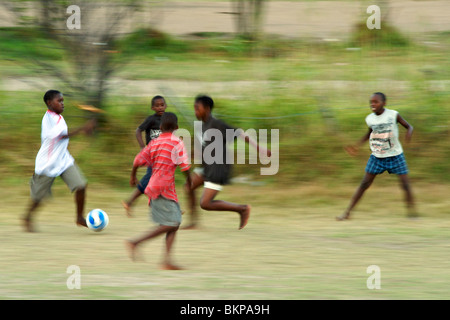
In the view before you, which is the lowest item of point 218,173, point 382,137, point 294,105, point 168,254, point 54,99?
point 168,254

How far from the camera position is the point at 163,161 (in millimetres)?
6230

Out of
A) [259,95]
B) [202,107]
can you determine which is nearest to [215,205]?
[202,107]

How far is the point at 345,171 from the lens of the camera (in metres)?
10.7

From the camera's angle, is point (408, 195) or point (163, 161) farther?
point (408, 195)

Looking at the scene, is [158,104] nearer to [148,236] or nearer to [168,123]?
[168,123]

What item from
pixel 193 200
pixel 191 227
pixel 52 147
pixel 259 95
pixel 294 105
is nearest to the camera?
pixel 52 147

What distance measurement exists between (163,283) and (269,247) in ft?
6.36

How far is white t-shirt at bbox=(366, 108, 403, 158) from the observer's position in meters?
8.62

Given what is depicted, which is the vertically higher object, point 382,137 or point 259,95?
point 259,95

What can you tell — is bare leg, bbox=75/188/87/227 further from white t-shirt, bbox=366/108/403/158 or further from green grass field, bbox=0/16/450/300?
white t-shirt, bbox=366/108/403/158

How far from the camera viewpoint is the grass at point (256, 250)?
216 inches

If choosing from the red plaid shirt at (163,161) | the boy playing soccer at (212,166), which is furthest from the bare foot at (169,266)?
the boy playing soccer at (212,166)

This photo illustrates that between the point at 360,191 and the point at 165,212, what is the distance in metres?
3.43

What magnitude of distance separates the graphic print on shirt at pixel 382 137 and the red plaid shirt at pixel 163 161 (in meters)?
3.25
